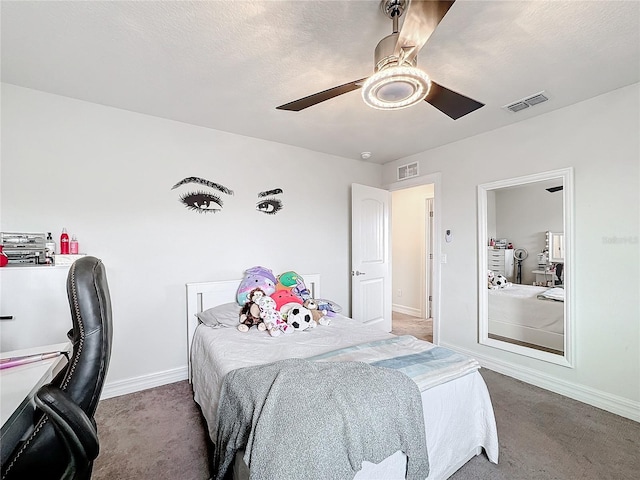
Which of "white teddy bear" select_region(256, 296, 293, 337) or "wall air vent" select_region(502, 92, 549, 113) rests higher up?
"wall air vent" select_region(502, 92, 549, 113)

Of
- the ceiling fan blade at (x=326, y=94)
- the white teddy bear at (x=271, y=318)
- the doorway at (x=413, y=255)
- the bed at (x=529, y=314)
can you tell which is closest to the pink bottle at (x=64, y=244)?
the white teddy bear at (x=271, y=318)

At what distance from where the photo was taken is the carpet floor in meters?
1.64

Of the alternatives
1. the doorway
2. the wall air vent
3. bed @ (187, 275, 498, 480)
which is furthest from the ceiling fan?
the doorway

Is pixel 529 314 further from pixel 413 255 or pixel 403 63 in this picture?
pixel 403 63

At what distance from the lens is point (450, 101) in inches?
63.0

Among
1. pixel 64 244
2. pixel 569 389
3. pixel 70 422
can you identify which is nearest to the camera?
pixel 70 422

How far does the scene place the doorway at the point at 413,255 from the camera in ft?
16.4

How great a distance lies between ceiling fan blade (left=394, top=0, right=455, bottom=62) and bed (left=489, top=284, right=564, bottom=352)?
8.63 feet

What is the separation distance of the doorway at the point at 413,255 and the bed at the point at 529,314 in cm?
167

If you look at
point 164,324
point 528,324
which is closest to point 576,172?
point 528,324

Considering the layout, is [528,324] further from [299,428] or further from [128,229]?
[128,229]

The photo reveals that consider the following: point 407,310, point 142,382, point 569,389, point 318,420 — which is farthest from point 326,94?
point 407,310

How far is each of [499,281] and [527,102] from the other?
175 centimetres

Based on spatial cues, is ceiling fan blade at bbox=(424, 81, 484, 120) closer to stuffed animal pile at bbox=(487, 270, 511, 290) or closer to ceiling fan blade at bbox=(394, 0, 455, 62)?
ceiling fan blade at bbox=(394, 0, 455, 62)
